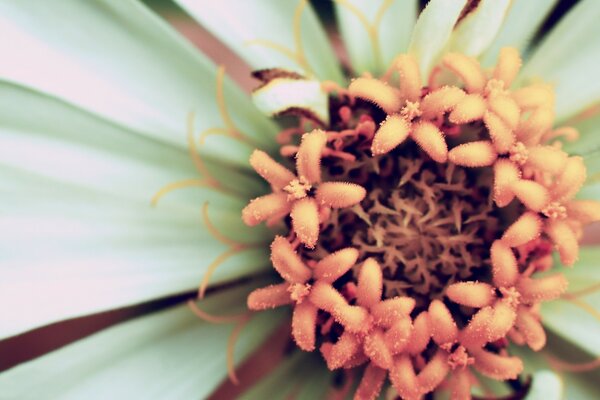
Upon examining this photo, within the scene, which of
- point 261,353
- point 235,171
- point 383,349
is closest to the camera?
point 383,349

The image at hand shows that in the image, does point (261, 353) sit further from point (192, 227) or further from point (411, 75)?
point (411, 75)

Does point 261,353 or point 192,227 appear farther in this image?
point 261,353

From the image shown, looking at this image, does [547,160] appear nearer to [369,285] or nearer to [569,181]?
[569,181]

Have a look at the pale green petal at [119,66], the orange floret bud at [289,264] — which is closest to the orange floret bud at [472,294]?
the orange floret bud at [289,264]

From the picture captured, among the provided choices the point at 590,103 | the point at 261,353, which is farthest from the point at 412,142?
the point at 261,353

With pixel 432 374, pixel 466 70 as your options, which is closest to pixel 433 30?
pixel 466 70

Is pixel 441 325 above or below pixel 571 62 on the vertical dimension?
below
